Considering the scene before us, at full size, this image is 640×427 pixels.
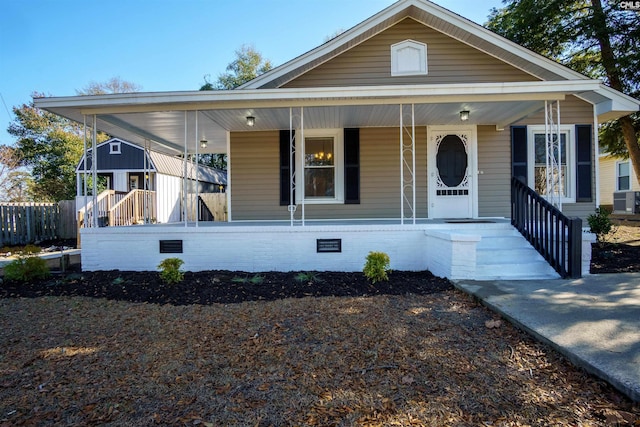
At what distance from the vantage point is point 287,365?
8.90 ft

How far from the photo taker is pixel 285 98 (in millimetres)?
5730

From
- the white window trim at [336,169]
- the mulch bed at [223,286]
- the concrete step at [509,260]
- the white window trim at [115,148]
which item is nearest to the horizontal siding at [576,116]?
the concrete step at [509,260]

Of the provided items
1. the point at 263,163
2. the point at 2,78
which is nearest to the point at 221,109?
the point at 263,163

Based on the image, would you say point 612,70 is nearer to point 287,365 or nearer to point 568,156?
point 568,156

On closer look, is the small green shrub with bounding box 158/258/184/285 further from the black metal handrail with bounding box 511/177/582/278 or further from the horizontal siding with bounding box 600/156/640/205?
the horizontal siding with bounding box 600/156/640/205

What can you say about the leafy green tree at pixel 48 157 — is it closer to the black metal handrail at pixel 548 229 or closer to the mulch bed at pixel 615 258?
the black metal handrail at pixel 548 229

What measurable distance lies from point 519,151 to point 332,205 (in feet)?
13.9

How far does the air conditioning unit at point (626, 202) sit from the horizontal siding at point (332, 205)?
15463 millimetres

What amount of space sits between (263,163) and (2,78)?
25.4 m

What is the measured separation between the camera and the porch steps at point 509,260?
504cm

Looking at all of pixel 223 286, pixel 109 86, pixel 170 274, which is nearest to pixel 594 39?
pixel 223 286

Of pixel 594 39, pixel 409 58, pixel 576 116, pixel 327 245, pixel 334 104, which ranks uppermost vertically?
pixel 594 39

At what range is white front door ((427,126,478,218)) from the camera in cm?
780

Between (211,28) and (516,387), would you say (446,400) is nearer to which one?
(516,387)
